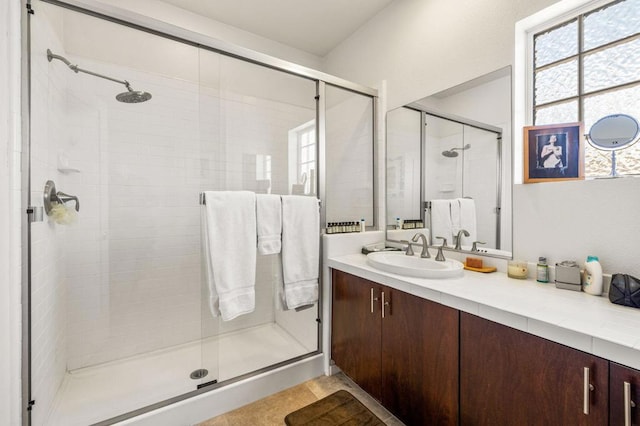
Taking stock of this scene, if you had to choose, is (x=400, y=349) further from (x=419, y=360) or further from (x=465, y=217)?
(x=465, y=217)

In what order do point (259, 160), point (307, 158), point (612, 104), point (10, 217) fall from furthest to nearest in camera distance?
point (259, 160) → point (307, 158) → point (612, 104) → point (10, 217)

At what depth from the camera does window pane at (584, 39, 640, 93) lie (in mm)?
1235

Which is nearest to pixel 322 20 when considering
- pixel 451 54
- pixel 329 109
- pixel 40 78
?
pixel 329 109

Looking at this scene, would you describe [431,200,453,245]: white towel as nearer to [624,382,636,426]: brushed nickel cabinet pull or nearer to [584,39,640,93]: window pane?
[584,39,640,93]: window pane

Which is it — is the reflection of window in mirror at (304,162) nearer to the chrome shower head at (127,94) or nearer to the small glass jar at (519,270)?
the chrome shower head at (127,94)

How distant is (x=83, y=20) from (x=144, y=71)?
20.6 inches

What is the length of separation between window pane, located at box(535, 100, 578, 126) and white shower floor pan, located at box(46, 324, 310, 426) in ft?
6.79

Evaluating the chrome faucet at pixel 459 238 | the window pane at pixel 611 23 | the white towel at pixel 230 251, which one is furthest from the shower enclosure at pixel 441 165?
the white towel at pixel 230 251

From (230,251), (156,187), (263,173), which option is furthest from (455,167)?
(156,187)

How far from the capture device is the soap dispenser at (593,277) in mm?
1167

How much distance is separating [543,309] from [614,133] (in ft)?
A: 2.92

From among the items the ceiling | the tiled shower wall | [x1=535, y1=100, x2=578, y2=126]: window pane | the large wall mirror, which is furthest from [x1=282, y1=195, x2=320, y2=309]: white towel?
the ceiling

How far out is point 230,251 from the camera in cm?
164

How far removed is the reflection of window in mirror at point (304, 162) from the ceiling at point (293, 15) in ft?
3.22
